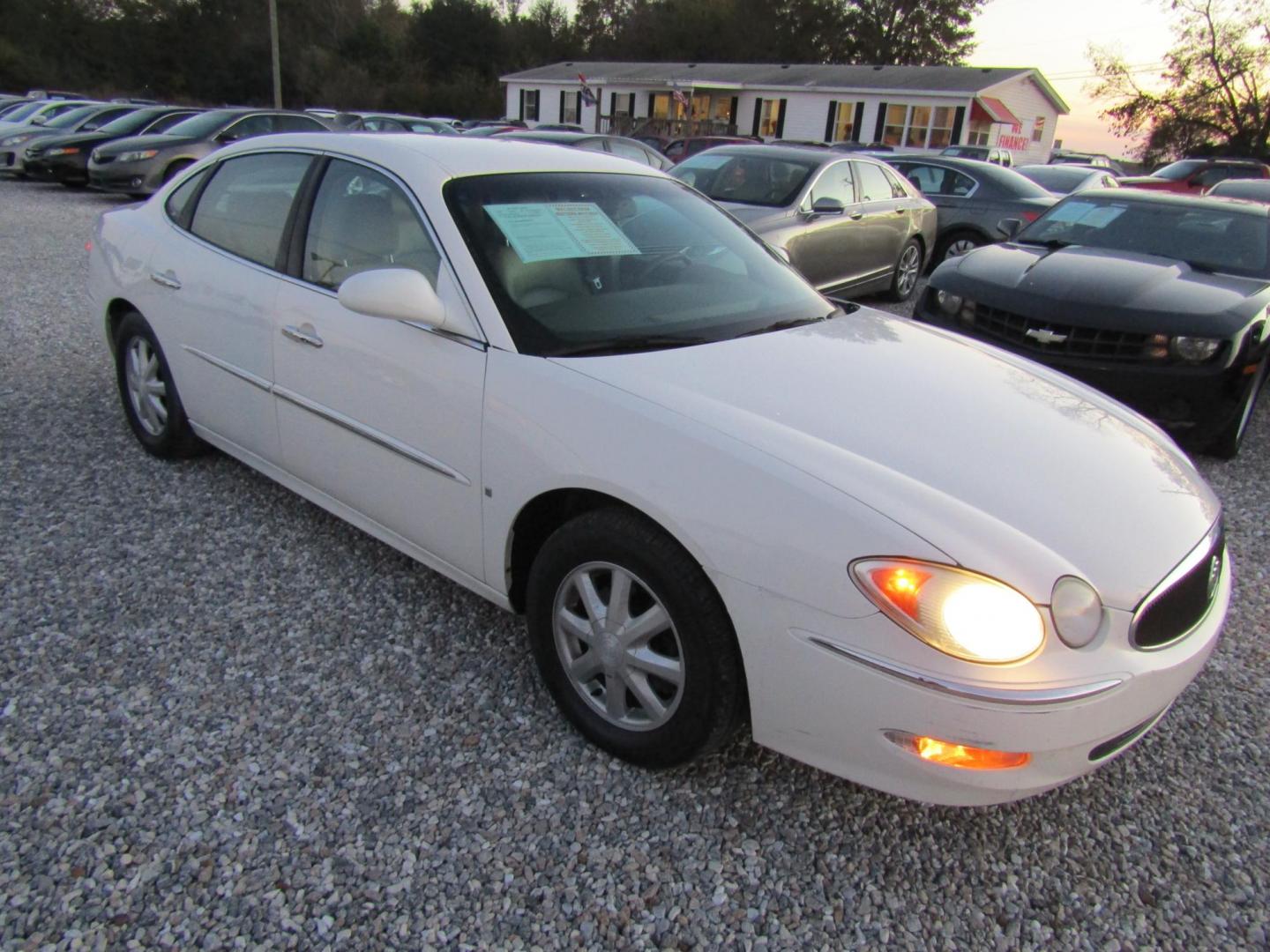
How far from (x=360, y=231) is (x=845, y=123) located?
3814 centimetres

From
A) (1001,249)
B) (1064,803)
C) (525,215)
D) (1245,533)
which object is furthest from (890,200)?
(1064,803)

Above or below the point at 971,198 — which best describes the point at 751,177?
above

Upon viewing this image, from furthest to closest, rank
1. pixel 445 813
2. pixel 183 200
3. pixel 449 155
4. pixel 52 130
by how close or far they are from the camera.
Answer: pixel 52 130
pixel 183 200
pixel 449 155
pixel 445 813

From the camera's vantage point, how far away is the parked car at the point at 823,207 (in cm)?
750

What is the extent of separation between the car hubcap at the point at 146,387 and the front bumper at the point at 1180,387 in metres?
4.54

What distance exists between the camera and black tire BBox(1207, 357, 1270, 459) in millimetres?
4848

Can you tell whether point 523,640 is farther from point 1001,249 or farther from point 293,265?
point 1001,249

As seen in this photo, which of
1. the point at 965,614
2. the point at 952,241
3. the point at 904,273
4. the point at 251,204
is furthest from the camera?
the point at 952,241

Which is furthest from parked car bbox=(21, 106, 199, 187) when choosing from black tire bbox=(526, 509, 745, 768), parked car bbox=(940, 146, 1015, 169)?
parked car bbox=(940, 146, 1015, 169)

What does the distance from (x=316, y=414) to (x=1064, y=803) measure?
255cm

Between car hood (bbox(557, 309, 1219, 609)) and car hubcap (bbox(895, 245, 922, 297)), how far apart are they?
21.3 ft

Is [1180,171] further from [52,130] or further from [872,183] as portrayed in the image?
[52,130]

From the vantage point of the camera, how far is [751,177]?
8070mm

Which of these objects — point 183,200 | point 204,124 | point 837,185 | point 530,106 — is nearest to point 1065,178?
point 837,185
